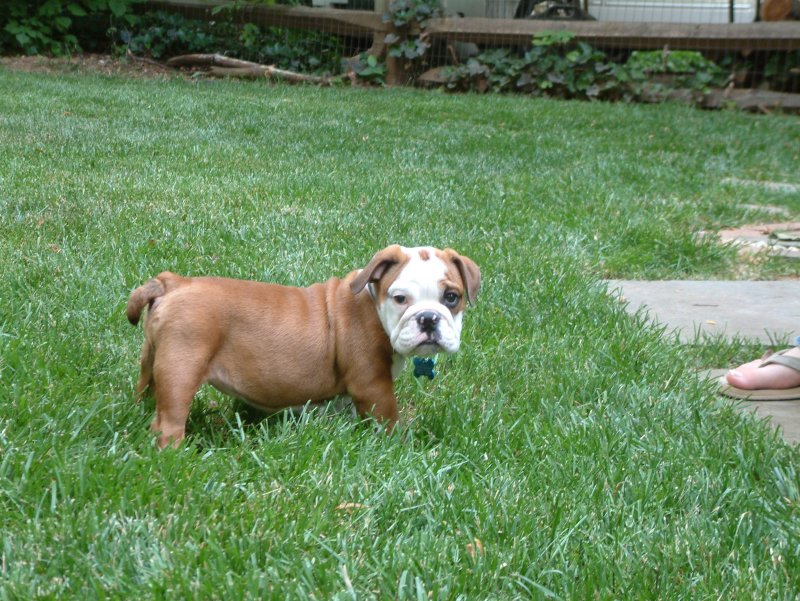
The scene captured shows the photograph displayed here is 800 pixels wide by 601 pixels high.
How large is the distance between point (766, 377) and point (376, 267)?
1.61 m

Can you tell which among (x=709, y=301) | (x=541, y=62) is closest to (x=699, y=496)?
(x=709, y=301)

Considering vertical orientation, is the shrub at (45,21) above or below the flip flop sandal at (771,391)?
above

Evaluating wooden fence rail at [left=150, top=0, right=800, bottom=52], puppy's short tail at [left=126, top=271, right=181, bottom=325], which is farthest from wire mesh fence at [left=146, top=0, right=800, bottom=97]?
puppy's short tail at [left=126, top=271, right=181, bottom=325]

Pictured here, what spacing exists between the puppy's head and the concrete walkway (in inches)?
58.0

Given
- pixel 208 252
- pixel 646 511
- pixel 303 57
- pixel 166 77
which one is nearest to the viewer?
pixel 646 511

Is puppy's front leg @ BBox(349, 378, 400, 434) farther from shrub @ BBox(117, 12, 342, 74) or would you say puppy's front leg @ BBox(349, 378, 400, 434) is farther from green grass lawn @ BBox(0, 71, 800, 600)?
shrub @ BBox(117, 12, 342, 74)

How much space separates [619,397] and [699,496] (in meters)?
0.77

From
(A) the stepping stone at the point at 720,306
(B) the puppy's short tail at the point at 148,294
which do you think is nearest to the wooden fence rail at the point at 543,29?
(A) the stepping stone at the point at 720,306

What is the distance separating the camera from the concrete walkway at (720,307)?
4195 millimetres

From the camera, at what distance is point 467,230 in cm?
550

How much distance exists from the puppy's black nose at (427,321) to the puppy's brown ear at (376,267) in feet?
0.74

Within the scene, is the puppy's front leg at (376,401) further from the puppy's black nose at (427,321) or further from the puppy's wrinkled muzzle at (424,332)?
the puppy's black nose at (427,321)

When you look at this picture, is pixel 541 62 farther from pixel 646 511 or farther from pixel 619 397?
pixel 646 511

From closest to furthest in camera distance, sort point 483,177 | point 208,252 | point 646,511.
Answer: point 646,511
point 208,252
point 483,177
